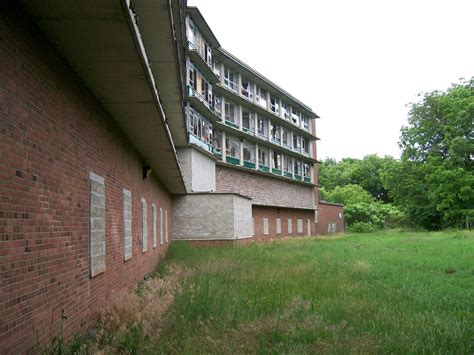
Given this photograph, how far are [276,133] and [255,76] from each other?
738 centimetres

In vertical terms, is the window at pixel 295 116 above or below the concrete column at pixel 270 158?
above

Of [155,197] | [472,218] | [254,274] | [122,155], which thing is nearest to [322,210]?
[472,218]

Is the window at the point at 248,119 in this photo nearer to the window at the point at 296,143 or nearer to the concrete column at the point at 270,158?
the concrete column at the point at 270,158

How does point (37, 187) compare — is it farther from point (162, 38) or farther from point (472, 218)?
point (472, 218)

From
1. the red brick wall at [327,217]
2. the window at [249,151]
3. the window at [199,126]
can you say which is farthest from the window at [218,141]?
the red brick wall at [327,217]

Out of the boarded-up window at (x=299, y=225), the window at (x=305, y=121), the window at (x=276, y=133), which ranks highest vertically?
the window at (x=305, y=121)

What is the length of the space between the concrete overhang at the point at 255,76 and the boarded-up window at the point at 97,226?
97.7ft

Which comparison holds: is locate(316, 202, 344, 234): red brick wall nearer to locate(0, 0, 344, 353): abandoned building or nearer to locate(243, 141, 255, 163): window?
locate(243, 141, 255, 163): window

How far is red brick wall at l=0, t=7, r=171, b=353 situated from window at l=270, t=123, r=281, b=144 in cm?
3926

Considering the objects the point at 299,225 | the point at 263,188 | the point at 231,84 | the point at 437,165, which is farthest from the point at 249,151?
the point at 437,165

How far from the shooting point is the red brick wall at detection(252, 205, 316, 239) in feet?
133

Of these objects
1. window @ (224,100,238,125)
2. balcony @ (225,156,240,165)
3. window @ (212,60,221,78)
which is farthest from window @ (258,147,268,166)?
window @ (212,60,221,78)

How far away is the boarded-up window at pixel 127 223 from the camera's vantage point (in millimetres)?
10719

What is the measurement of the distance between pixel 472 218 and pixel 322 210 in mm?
16789
